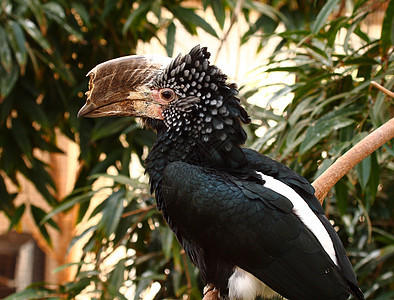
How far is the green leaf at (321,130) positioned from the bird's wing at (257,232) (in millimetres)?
343

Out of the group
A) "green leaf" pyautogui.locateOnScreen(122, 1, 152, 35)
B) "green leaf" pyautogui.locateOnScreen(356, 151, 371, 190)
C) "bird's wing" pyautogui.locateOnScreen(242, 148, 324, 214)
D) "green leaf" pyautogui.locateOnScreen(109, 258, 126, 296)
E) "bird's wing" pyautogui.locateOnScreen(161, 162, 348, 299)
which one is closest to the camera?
"bird's wing" pyautogui.locateOnScreen(161, 162, 348, 299)

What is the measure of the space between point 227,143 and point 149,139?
3.21ft

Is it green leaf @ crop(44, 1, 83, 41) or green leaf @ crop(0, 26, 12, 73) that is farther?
green leaf @ crop(44, 1, 83, 41)

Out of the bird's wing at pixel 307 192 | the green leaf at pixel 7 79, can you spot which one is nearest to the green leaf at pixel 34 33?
the green leaf at pixel 7 79

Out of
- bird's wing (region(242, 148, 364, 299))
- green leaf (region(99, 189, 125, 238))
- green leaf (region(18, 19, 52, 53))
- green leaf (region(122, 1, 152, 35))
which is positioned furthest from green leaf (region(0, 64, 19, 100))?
bird's wing (region(242, 148, 364, 299))

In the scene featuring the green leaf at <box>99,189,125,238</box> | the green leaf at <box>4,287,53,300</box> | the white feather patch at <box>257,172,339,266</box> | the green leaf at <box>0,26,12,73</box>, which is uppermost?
the white feather patch at <box>257,172,339,266</box>

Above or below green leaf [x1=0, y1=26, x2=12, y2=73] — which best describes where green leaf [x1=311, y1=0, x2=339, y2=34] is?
above

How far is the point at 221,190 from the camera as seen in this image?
1124mm

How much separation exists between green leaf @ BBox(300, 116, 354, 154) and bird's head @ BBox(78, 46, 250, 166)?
0.24m

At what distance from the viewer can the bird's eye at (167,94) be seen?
126 cm

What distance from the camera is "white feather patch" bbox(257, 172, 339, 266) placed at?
1.13 m

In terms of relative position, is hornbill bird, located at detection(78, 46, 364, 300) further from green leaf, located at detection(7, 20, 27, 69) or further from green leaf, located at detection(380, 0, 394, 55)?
green leaf, located at detection(7, 20, 27, 69)

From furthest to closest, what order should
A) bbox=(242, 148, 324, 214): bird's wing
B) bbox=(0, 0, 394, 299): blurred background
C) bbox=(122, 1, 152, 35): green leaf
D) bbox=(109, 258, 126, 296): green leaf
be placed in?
bbox=(122, 1, 152, 35): green leaf < bbox=(109, 258, 126, 296): green leaf < bbox=(0, 0, 394, 299): blurred background < bbox=(242, 148, 324, 214): bird's wing

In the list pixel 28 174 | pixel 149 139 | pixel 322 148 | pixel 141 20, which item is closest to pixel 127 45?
pixel 141 20
